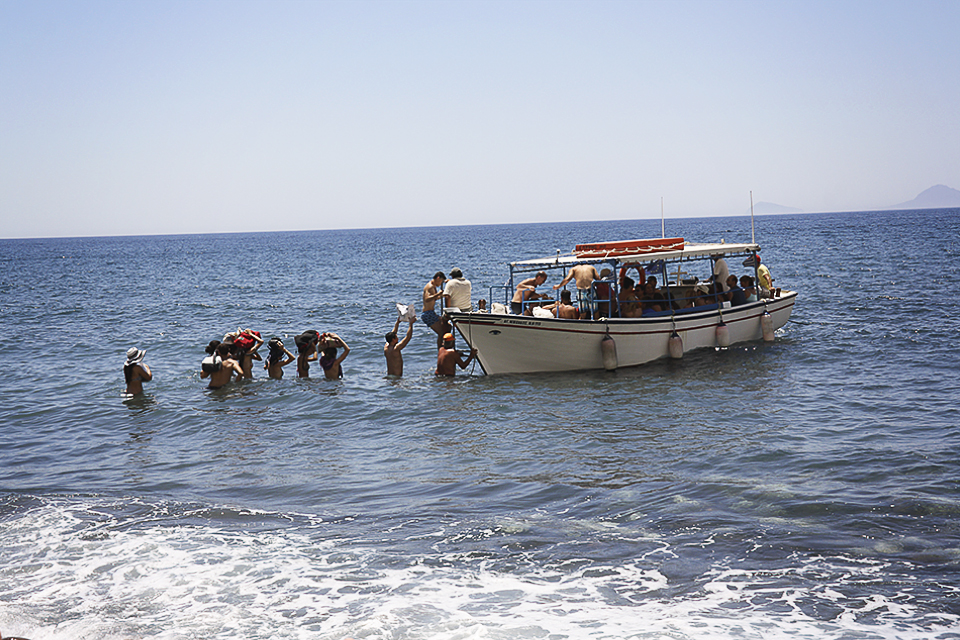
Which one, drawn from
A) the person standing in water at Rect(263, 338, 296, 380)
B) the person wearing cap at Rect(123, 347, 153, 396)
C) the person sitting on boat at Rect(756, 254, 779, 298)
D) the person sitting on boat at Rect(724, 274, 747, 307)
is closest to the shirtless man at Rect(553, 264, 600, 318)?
the person sitting on boat at Rect(724, 274, 747, 307)

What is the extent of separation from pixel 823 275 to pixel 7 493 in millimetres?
38261

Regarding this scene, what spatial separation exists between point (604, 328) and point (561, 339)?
0.93 meters

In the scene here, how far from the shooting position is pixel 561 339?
1540 centimetres

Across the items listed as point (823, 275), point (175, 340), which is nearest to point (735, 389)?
point (175, 340)

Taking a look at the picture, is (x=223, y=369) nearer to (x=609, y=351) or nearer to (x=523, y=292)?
(x=523, y=292)

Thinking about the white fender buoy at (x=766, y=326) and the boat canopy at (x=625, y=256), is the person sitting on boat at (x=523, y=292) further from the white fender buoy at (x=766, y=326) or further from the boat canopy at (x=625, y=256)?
the white fender buoy at (x=766, y=326)

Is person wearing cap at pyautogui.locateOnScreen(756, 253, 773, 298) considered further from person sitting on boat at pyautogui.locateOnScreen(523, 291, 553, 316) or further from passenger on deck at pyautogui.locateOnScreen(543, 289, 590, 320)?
person sitting on boat at pyautogui.locateOnScreen(523, 291, 553, 316)

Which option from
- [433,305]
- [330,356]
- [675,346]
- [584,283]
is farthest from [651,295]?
[330,356]

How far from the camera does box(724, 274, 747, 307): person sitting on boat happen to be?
1772 cm

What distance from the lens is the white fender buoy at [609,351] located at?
15484 millimetres

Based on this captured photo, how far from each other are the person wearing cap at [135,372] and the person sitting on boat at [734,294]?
496 inches

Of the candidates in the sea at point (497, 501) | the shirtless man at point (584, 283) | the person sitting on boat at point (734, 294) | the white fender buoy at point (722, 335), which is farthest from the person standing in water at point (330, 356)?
the person sitting on boat at point (734, 294)

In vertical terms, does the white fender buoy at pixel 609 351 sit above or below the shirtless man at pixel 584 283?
below

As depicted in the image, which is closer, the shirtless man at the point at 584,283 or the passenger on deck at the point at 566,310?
the shirtless man at the point at 584,283
